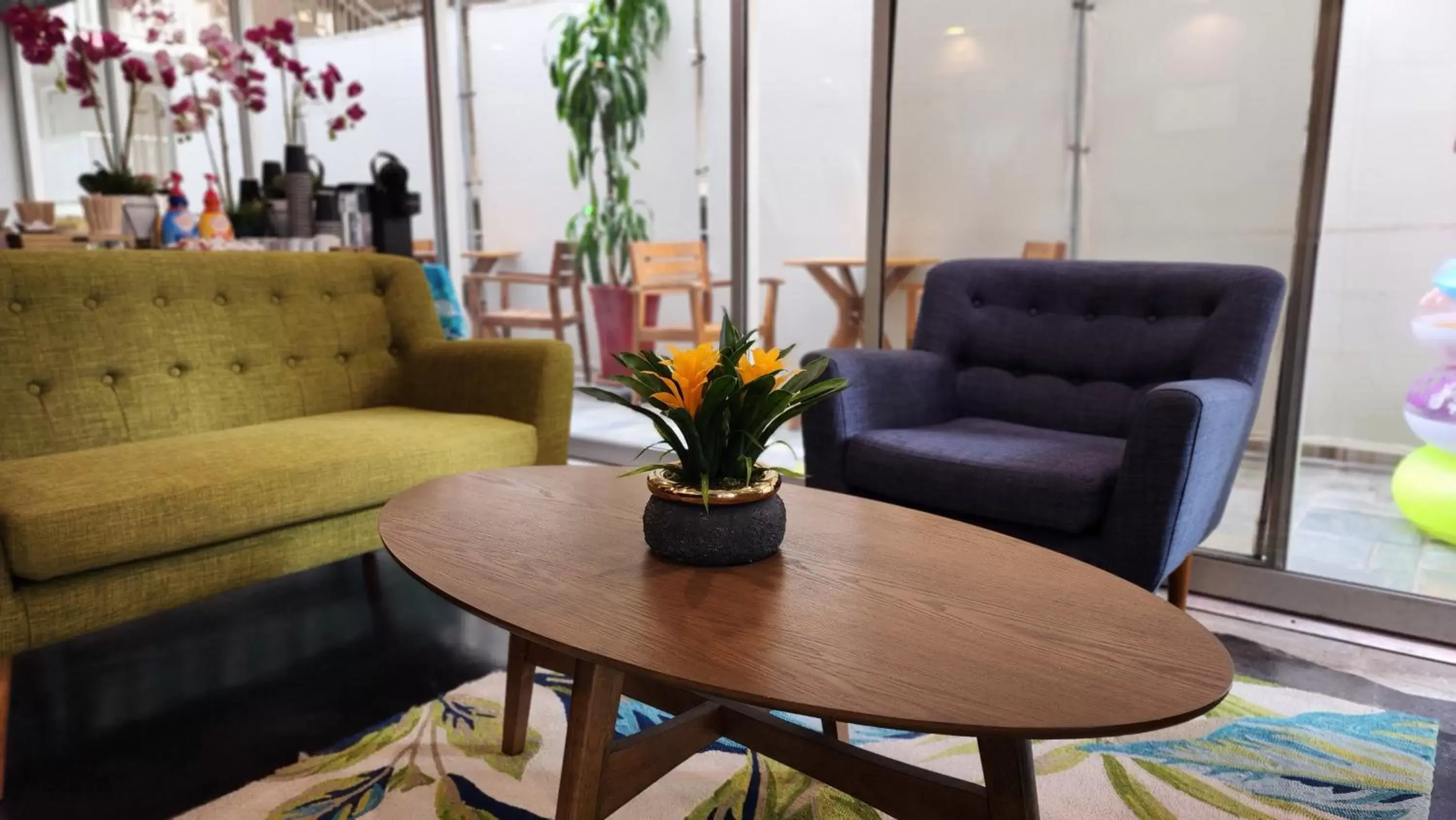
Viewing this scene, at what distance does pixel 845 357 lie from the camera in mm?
2441

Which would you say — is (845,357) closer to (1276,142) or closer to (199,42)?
(1276,142)

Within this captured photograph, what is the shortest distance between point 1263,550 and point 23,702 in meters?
2.98

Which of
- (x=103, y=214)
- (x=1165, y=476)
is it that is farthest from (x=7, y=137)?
(x=1165, y=476)

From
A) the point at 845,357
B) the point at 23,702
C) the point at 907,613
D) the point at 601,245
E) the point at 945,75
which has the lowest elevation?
the point at 23,702

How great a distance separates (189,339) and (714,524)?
1834mm

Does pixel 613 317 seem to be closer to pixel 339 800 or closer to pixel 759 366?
pixel 339 800

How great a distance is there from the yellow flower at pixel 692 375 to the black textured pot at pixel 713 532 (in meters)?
0.14

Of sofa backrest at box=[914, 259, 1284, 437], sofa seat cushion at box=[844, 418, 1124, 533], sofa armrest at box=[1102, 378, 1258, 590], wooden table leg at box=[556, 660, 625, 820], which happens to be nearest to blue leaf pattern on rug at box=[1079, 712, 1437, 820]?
sofa armrest at box=[1102, 378, 1258, 590]

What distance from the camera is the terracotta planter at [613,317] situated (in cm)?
428

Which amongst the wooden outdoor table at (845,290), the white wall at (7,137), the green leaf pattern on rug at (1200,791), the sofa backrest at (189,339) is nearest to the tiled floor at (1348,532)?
the green leaf pattern on rug at (1200,791)

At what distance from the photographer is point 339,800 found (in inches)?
62.4

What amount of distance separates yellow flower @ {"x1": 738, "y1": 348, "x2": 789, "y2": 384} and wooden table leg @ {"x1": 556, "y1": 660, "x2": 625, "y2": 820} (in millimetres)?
426

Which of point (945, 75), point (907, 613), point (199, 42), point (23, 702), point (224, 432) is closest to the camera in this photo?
point (907, 613)

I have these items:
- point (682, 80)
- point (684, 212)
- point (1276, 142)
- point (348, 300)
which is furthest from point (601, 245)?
point (1276, 142)
